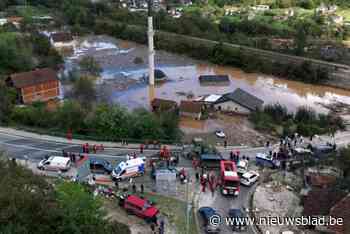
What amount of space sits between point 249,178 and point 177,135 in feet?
20.6

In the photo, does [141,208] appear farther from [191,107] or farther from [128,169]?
[191,107]

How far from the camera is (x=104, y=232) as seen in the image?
10.5 meters

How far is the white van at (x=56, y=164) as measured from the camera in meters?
16.2

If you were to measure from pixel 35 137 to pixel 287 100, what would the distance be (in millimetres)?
20747

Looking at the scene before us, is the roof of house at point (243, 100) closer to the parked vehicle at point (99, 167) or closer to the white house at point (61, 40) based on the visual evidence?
the parked vehicle at point (99, 167)

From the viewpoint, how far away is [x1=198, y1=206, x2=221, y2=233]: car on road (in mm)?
12670

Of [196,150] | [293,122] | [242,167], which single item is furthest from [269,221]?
[293,122]

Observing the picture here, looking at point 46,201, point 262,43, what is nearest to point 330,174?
point 46,201

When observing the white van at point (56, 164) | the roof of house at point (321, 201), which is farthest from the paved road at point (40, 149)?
the roof of house at point (321, 201)

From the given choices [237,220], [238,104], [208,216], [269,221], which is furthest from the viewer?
[238,104]

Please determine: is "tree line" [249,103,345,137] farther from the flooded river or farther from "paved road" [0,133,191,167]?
"paved road" [0,133,191,167]

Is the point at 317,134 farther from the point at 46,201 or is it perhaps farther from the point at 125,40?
the point at 125,40

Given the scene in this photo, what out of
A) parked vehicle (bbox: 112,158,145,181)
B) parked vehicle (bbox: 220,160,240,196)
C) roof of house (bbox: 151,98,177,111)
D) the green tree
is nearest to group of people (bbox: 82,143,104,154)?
parked vehicle (bbox: 112,158,145,181)

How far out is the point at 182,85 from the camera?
35094mm
